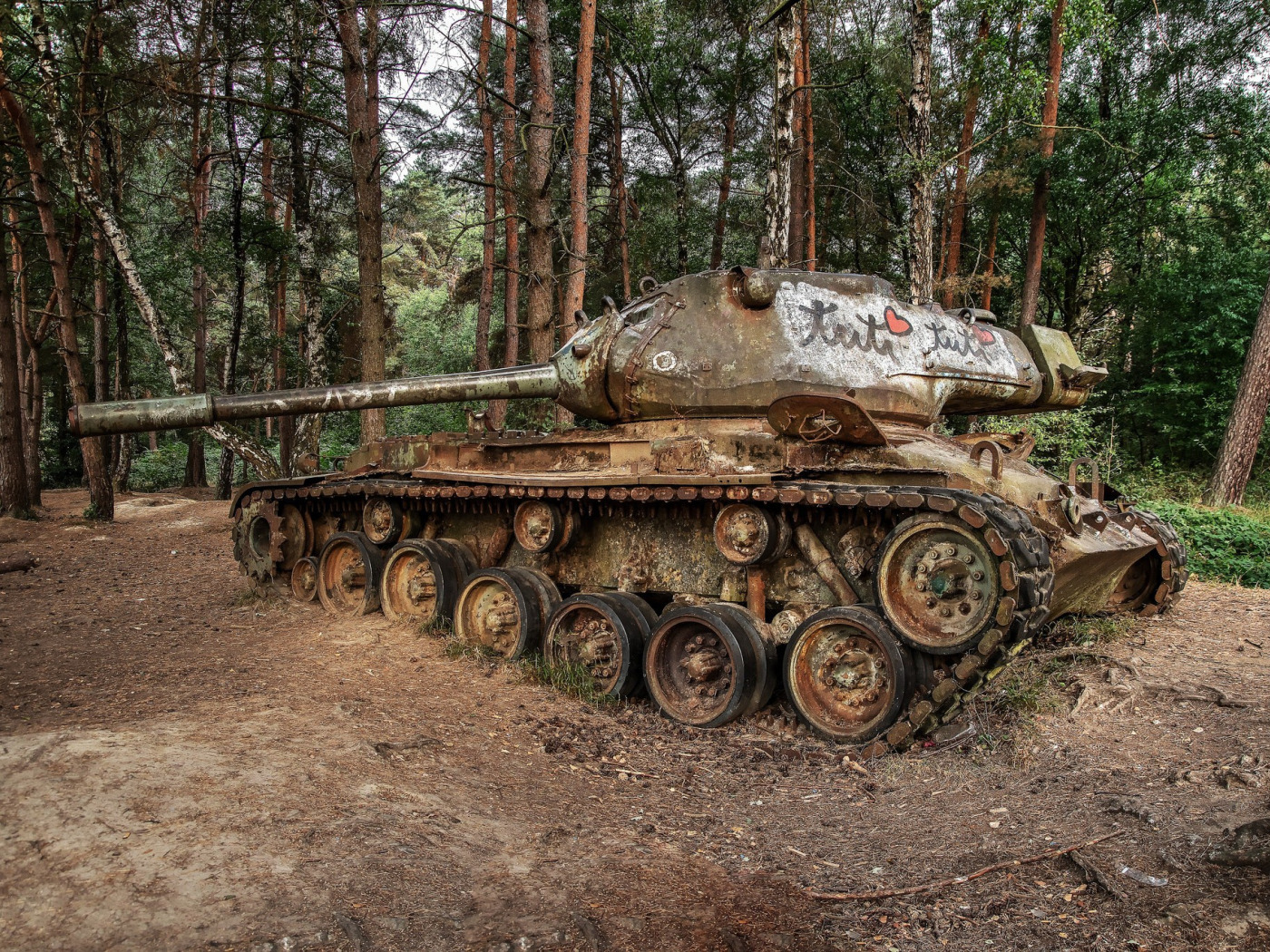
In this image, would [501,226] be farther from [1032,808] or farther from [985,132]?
[1032,808]

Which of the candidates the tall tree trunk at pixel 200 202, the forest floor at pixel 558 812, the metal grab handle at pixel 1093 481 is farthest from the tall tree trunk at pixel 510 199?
the metal grab handle at pixel 1093 481

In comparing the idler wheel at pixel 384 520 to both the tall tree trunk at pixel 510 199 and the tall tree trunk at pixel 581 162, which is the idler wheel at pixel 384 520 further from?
the tall tree trunk at pixel 510 199

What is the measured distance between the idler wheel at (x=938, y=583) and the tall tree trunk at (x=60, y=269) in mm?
13969

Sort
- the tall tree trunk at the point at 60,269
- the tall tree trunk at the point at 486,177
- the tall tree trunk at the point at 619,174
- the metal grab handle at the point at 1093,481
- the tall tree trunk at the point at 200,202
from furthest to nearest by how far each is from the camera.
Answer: the tall tree trunk at the point at 619,174 < the tall tree trunk at the point at 200,202 < the tall tree trunk at the point at 486,177 < the tall tree trunk at the point at 60,269 < the metal grab handle at the point at 1093,481

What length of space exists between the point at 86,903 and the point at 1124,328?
2283cm

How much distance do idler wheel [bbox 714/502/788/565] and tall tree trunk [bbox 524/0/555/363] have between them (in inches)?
289

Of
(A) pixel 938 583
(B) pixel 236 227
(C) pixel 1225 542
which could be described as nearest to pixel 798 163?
(C) pixel 1225 542

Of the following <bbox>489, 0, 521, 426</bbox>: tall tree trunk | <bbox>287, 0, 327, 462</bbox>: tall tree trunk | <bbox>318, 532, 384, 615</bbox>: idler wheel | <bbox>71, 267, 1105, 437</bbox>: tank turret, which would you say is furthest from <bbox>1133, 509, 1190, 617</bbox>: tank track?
<bbox>287, 0, 327, 462</bbox>: tall tree trunk

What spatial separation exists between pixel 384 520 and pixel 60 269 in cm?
1095

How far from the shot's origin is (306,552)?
10.2 m

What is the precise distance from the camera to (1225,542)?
1329 centimetres

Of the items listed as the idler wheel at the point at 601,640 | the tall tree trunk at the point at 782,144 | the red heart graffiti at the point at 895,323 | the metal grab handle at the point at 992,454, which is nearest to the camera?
the metal grab handle at the point at 992,454

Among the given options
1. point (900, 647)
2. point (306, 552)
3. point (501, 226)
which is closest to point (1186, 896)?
point (900, 647)

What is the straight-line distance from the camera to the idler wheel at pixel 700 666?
6.17m
